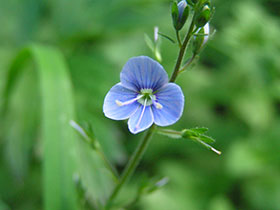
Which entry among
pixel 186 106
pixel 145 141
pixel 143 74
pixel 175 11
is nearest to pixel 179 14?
pixel 175 11

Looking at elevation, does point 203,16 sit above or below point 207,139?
above

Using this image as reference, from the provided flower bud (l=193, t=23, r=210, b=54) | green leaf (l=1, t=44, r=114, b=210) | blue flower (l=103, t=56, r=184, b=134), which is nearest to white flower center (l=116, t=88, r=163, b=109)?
blue flower (l=103, t=56, r=184, b=134)

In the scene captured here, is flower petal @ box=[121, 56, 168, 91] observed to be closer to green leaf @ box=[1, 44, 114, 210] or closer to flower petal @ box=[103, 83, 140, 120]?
flower petal @ box=[103, 83, 140, 120]

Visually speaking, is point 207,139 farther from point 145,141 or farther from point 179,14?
point 179,14

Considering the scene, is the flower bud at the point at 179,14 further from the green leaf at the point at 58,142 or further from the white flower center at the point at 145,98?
the green leaf at the point at 58,142

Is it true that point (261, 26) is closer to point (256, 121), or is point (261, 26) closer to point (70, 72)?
point (256, 121)

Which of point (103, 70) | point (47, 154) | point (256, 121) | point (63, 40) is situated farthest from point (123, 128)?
point (47, 154)
